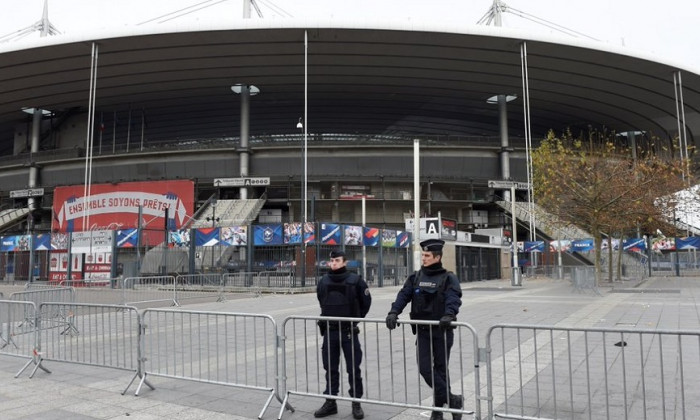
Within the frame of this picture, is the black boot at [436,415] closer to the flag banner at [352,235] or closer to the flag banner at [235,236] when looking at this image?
the flag banner at [352,235]

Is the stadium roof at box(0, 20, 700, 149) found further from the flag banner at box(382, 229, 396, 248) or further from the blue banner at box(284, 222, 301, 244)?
the blue banner at box(284, 222, 301, 244)

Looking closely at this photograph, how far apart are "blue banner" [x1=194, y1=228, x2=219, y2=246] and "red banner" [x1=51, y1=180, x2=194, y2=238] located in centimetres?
2055

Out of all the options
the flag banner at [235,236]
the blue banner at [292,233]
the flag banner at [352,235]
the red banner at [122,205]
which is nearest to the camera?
the blue banner at [292,233]

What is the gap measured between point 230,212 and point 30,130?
96.6 ft

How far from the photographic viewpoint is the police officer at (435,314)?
5223 mm

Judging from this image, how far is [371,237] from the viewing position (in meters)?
28.7

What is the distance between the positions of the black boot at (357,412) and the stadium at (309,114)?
96.8ft

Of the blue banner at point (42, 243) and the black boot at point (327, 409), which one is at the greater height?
the blue banner at point (42, 243)

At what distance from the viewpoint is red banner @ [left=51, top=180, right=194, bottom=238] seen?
48.9 m

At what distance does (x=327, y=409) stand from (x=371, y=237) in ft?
76.1

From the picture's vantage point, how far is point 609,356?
27.2 feet

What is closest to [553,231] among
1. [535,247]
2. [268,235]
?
[535,247]

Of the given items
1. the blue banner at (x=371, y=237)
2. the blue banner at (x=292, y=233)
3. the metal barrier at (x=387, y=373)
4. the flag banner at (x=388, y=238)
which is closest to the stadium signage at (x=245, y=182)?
the flag banner at (x=388, y=238)

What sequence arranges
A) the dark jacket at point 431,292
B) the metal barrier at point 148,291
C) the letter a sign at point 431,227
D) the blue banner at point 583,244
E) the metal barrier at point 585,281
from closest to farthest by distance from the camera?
the dark jacket at point 431,292 → the letter a sign at point 431,227 → the metal barrier at point 148,291 → the metal barrier at point 585,281 → the blue banner at point 583,244
